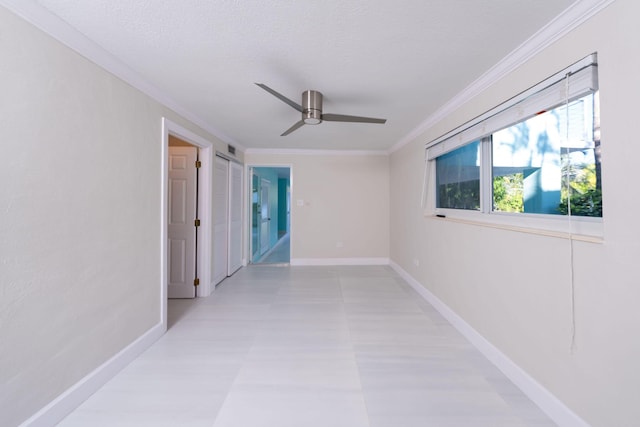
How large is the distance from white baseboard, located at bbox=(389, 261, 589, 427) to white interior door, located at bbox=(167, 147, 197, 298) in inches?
118

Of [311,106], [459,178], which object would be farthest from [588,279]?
[311,106]

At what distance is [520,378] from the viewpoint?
1.66m

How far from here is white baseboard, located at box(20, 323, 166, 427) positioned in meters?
1.33

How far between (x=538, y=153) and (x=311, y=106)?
5.38 ft

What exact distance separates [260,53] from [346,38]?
0.57 meters

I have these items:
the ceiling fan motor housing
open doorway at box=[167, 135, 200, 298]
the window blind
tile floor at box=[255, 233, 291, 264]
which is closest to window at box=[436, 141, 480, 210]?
the window blind

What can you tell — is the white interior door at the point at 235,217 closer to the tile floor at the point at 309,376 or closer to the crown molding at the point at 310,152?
the crown molding at the point at 310,152

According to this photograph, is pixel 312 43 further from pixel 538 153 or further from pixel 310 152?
pixel 310 152

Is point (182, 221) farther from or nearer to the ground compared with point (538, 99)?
nearer to the ground

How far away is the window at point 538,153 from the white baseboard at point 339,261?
8.13 ft

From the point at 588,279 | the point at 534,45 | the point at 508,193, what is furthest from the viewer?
the point at 508,193

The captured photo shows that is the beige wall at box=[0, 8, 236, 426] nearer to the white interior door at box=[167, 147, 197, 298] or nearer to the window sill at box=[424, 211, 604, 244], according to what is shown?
the white interior door at box=[167, 147, 197, 298]

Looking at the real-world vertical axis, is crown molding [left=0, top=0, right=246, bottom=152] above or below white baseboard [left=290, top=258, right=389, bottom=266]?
above

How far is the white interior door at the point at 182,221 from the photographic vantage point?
10.8ft
